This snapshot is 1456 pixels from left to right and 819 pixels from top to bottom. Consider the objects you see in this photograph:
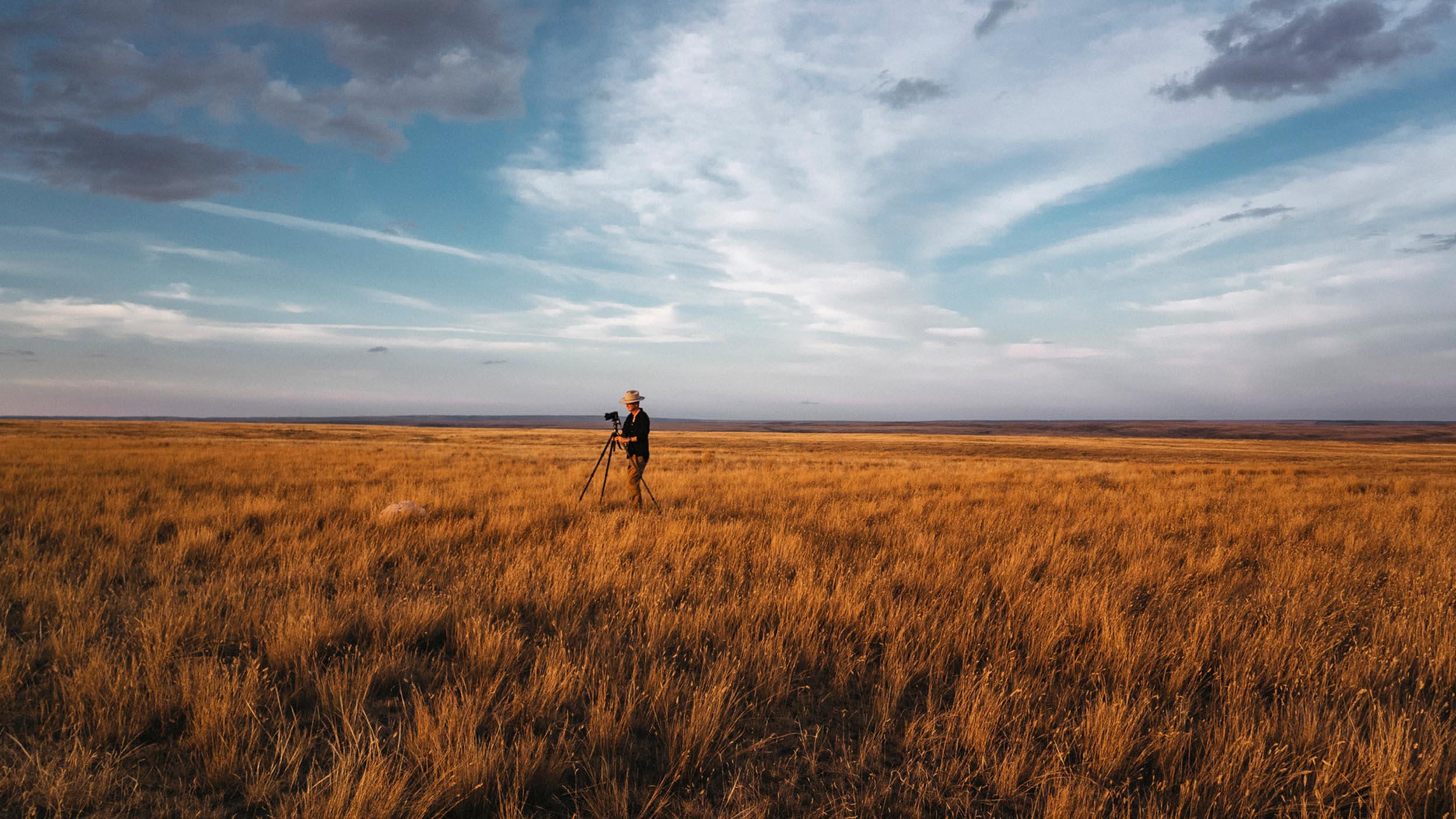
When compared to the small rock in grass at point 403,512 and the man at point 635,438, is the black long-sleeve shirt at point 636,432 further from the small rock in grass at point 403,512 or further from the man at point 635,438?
the small rock in grass at point 403,512

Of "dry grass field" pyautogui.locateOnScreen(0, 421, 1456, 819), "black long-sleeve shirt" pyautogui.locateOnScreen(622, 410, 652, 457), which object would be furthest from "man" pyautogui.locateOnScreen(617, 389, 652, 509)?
"dry grass field" pyautogui.locateOnScreen(0, 421, 1456, 819)

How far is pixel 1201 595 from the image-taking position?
611cm

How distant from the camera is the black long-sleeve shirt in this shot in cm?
1140

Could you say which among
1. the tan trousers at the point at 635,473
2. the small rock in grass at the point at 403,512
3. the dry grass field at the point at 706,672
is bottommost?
the dry grass field at the point at 706,672

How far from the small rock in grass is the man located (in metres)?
3.59

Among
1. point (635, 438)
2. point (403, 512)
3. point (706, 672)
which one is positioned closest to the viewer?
point (706, 672)

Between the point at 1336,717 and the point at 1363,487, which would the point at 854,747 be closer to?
the point at 1336,717

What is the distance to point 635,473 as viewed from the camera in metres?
12.0

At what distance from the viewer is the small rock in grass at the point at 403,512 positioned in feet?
32.4

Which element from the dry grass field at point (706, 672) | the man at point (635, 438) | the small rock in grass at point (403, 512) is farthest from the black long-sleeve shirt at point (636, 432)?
the small rock in grass at point (403, 512)

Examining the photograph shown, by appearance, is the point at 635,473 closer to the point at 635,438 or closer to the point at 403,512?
the point at 635,438

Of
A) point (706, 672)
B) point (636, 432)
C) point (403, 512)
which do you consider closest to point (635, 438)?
point (636, 432)

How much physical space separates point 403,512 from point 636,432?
416 centimetres

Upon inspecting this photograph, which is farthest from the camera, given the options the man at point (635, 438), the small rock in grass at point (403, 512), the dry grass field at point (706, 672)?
the man at point (635, 438)
